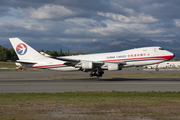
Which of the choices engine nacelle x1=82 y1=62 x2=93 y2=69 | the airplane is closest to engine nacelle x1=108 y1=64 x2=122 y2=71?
the airplane

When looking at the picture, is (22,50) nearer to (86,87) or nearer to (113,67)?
(113,67)

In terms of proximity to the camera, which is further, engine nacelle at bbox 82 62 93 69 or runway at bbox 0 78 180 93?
engine nacelle at bbox 82 62 93 69

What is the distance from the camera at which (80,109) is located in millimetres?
11344

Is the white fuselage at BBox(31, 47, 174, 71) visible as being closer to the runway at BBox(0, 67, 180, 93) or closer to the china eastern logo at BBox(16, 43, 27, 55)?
the runway at BBox(0, 67, 180, 93)

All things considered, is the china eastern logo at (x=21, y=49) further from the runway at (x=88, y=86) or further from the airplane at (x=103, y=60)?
the runway at (x=88, y=86)

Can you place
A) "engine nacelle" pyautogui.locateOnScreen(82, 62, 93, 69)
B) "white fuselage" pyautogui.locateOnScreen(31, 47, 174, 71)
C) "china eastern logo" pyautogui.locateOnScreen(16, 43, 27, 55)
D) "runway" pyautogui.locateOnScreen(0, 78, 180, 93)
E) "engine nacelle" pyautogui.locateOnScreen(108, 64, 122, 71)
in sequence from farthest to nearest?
"china eastern logo" pyautogui.locateOnScreen(16, 43, 27, 55) → "white fuselage" pyautogui.locateOnScreen(31, 47, 174, 71) → "engine nacelle" pyautogui.locateOnScreen(82, 62, 93, 69) → "engine nacelle" pyautogui.locateOnScreen(108, 64, 122, 71) → "runway" pyautogui.locateOnScreen(0, 78, 180, 93)

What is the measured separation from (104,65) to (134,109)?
21525mm

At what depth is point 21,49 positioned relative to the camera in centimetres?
3622

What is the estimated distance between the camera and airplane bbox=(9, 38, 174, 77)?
32.6 m

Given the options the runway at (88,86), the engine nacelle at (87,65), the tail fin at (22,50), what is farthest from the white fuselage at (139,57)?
the tail fin at (22,50)

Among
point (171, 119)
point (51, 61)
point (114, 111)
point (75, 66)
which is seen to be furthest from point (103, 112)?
point (51, 61)

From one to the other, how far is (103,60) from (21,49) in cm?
1533

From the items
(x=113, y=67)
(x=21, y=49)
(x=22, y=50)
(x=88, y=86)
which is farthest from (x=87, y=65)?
(x=21, y=49)

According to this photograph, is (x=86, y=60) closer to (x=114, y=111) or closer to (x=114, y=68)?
(x=114, y=68)
